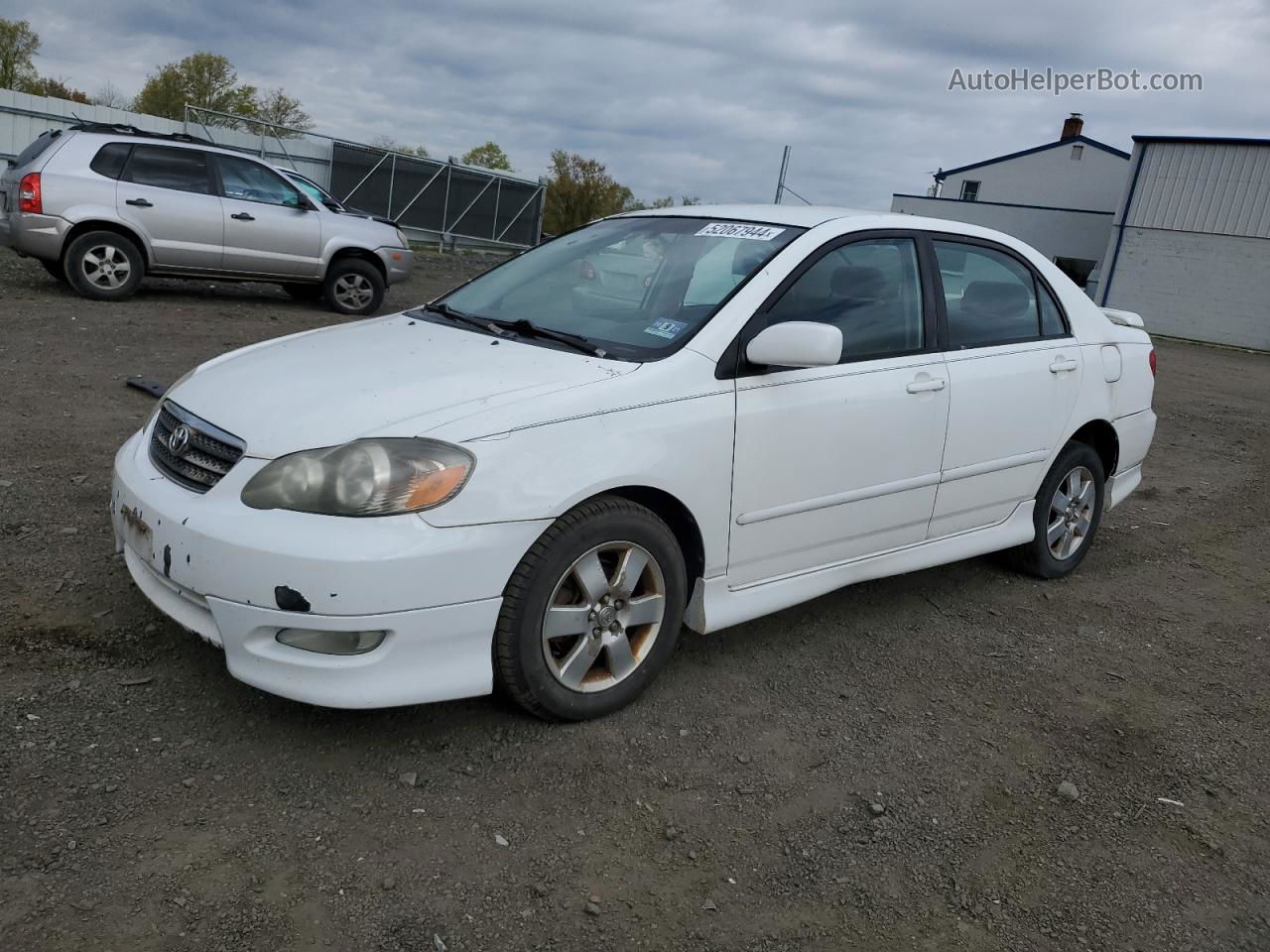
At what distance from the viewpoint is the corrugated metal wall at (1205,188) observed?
2447cm

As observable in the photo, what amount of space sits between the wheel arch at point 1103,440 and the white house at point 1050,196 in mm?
28033

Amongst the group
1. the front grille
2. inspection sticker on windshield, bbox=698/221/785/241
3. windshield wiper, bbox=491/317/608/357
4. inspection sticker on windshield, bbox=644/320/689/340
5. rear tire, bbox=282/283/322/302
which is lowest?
rear tire, bbox=282/283/322/302

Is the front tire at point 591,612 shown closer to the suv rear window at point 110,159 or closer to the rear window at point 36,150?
the suv rear window at point 110,159

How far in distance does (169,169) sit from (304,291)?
7.69ft

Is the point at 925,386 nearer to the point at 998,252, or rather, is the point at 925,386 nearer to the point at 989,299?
the point at 989,299

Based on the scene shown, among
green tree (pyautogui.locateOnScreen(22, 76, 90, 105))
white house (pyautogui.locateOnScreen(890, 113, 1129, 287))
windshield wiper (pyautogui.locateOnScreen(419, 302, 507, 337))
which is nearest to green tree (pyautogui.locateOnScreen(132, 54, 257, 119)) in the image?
green tree (pyautogui.locateOnScreen(22, 76, 90, 105))

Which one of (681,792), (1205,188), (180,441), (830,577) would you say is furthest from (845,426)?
(1205,188)

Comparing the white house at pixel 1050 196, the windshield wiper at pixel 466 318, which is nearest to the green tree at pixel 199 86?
the white house at pixel 1050 196

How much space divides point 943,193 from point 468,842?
41765mm

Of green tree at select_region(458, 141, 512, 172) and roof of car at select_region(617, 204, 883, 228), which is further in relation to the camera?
green tree at select_region(458, 141, 512, 172)

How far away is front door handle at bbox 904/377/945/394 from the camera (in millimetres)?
3900

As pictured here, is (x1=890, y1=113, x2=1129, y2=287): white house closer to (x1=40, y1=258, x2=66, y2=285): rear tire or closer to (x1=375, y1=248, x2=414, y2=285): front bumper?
(x1=375, y1=248, x2=414, y2=285): front bumper

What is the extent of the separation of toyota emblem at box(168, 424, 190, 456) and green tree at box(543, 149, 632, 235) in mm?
31378

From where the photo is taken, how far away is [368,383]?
3.17 metres
